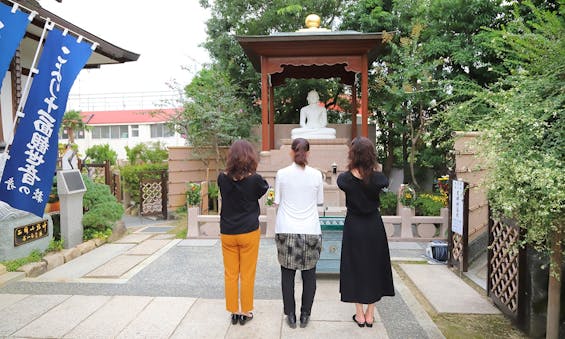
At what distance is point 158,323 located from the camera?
391 cm

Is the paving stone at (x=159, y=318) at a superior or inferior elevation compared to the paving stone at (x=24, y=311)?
inferior

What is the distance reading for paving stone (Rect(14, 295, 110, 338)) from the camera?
146 inches

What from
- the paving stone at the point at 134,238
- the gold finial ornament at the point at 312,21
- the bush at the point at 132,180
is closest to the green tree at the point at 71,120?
the bush at the point at 132,180

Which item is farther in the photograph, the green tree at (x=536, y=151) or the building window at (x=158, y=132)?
the building window at (x=158, y=132)

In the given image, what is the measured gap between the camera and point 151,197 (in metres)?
10.7

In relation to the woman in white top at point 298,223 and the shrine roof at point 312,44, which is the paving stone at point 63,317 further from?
the shrine roof at point 312,44

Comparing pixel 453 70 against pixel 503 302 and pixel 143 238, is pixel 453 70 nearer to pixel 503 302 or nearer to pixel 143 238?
pixel 503 302

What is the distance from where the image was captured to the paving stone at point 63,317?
3.71 meters

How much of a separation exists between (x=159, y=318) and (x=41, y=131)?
2.68 m

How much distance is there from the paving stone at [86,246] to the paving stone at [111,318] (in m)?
2.43

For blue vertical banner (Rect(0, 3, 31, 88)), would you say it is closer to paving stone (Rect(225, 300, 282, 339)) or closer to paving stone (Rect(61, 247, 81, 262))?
paving stone (Rect(61, 247, 81, 262))

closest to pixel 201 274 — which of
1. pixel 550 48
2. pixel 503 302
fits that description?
pixel 503 302

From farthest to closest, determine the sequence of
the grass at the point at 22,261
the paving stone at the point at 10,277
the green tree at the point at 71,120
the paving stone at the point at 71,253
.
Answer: the green tree at the point at 71,120 → the paving stone at the point at 71,253 → the grass at the point at 22,261 → the paving stone at the point at 10,277

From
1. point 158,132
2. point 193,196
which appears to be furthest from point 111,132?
point 193,196
